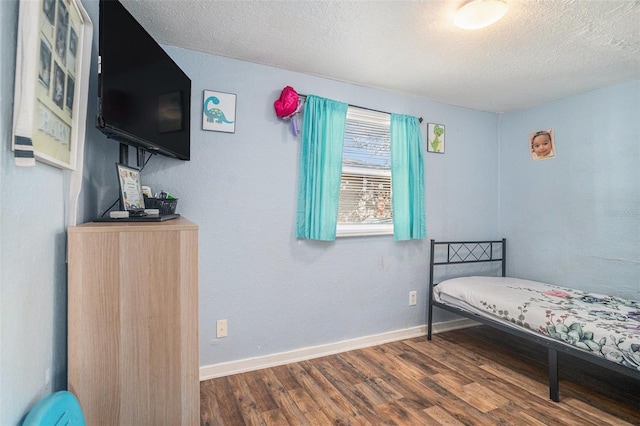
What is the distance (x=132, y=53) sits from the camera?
1.37 meters

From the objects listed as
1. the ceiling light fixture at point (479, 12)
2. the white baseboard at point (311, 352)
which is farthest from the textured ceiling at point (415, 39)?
the white baseboard at point (311, 352)

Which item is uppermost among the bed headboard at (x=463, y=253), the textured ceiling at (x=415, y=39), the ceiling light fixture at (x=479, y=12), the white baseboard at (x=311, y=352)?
the textured ceiling at (x=415, y=39)

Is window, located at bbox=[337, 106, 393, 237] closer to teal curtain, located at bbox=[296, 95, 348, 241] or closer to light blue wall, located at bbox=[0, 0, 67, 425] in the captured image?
teal curtain, located at bbox=[296, 95, 348, 241]

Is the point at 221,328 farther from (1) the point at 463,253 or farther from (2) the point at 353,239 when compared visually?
(1) the point at 463,253

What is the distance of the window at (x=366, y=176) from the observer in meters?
2.63

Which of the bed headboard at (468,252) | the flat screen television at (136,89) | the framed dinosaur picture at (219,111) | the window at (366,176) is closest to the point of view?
the flat screen television at (136,89)

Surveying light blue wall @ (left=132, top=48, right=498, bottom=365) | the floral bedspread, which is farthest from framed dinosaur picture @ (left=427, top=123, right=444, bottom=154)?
the floral bedspread

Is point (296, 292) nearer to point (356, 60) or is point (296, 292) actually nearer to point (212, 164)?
point (212, 164)

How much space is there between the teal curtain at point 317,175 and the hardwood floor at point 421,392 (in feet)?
3.37

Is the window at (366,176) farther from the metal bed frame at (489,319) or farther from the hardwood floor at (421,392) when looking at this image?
the hardwood floor at (421,392)

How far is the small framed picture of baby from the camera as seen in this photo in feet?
9.56

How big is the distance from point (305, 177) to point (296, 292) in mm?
916

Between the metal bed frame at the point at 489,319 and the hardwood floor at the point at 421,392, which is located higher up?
the metal bed frame at the point at 489,319

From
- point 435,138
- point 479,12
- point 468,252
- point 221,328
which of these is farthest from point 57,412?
point 468,252
